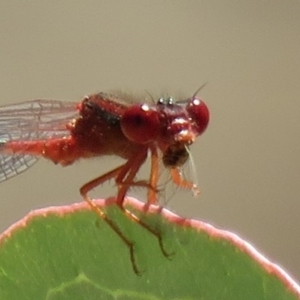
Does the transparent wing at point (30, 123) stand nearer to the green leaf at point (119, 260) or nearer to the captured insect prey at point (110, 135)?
the captured insect prey at point (110, 135)

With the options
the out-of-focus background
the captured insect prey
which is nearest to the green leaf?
the captured insect prey

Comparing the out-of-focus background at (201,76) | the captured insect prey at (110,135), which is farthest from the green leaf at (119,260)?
the out-of-focus background at (201,76)

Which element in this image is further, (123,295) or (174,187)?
(174,187)

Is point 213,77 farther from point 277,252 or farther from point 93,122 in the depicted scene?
point 93,122

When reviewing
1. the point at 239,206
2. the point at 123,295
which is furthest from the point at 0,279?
the point at 239,206

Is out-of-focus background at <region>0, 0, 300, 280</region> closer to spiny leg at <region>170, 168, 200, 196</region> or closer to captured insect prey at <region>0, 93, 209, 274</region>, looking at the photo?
captured insect prey at <region>0, 93, 209, 274</region>

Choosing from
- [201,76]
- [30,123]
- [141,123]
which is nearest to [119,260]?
[141,123]
